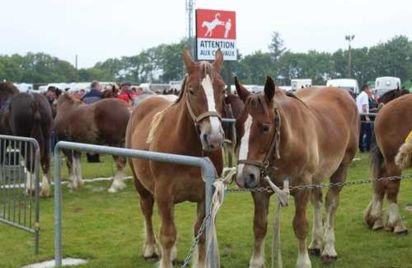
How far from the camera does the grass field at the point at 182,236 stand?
6.86m

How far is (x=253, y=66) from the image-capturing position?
113688 millimetres

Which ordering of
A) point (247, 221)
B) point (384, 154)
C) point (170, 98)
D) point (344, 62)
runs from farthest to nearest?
point (344, 62) < point (247, 221) < point (384, 154) < point (170, 98)

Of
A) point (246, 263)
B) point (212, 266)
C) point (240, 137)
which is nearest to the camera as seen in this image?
point (212, 266)

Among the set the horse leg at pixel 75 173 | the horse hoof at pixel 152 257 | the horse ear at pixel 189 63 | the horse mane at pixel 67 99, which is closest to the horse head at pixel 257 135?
the horse ear at pixel 189 63

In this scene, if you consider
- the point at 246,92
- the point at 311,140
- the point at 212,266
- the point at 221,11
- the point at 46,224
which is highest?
the point at 221,11

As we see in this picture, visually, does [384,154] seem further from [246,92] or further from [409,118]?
[246,92]

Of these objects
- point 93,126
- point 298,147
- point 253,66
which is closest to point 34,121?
point 93,126

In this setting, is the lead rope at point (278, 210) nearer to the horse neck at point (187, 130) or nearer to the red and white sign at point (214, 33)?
the horse neck at point (187, 130)

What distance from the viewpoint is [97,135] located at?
12.9 metres

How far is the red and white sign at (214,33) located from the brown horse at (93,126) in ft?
9.86

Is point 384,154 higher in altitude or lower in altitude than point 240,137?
lower

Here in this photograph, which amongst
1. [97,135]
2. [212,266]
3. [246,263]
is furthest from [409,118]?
[97,135]

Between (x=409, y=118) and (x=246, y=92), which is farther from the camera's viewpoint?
(x=409, y=118)

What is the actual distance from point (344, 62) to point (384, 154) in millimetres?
103638
